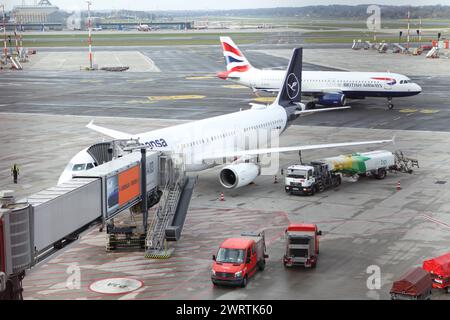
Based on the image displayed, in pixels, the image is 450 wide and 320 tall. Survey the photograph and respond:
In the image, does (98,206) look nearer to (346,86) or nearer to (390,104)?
(346,86)

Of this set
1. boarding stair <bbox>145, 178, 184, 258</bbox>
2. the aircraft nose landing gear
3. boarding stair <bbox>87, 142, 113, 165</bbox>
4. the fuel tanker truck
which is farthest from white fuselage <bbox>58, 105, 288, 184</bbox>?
the aircraft nose landing gear

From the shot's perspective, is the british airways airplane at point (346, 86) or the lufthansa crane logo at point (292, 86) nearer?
the lufthansa crane logo at point (292, 86)

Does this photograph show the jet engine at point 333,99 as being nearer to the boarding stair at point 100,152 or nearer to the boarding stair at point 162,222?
the boarding stair at point 100,152

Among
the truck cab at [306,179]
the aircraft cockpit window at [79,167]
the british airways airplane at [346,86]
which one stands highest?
the british airways airplane at [346,86]

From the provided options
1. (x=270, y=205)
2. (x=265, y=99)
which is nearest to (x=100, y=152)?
(x=270, y=205)

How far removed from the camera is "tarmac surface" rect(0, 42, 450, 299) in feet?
117

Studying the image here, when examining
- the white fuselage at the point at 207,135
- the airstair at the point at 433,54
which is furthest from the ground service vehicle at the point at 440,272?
the airstair at the point at 433,54

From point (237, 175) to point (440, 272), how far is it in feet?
67.7

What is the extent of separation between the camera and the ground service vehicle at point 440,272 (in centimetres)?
3406

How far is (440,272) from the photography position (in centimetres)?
3412

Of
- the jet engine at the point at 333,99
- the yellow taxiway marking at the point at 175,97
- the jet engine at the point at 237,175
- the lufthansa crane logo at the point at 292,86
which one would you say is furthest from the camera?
the yellow taxiway marking at the point at 175,97

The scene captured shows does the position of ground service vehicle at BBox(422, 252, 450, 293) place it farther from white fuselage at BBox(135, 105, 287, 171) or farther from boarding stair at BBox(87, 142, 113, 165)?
white fuselage at BBox(135, 105, 287, 171)

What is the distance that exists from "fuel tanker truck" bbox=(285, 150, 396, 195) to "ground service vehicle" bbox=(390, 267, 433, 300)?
66.0 ft
